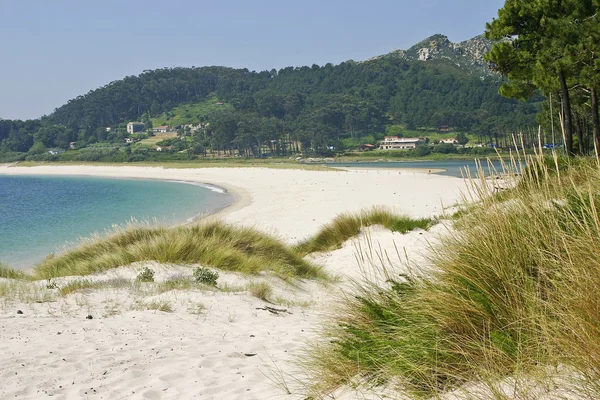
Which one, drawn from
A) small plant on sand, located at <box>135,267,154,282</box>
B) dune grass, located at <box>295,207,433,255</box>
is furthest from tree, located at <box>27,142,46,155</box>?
small plant on sand, located at <box>135,267,154,282</box>

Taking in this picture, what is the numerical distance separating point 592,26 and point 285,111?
14423 centimetres

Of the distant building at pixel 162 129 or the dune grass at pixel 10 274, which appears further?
the distant building at pixel 162 129

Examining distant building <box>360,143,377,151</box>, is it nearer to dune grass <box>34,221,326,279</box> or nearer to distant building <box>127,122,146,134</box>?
distant building <box>127,122,146,134</box>

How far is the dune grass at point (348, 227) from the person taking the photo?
11.5 metres

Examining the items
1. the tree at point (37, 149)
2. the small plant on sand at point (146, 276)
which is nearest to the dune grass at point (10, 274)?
the small plant on sand at point (146, 276)

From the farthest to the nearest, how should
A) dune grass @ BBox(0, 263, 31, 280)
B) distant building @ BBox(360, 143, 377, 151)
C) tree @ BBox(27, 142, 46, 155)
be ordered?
tree @ BBox(27, 142, 46, 155) < distant building @ BBox(360, 143, 377, 151) < dune grass @ BBox(0, 263, 31, 280)

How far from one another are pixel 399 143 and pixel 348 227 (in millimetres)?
110286

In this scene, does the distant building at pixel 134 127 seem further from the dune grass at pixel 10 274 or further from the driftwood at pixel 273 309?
the driftwood at pixel 273 309

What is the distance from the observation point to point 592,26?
1708cm

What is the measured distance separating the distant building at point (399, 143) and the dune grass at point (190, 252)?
355 ft

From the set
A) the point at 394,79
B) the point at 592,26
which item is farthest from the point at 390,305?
the point at 394,79

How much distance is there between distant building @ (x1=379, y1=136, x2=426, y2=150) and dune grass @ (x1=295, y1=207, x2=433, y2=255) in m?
105

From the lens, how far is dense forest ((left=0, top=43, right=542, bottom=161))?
119 metres

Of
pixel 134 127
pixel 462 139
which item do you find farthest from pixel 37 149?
pixel 462 139
